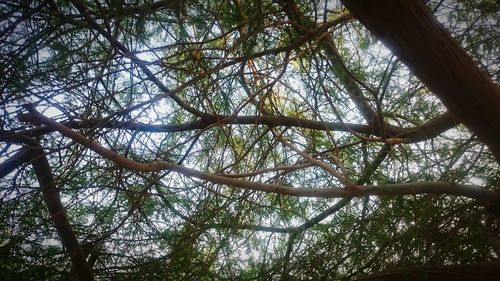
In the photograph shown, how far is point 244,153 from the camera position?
1.46 metres

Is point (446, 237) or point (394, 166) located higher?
point (394, 166)

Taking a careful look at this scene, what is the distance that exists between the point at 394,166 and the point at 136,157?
1.20 meters

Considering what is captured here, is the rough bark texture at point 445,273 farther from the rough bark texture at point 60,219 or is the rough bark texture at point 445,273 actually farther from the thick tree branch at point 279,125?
the rough bark texture at point 60,219

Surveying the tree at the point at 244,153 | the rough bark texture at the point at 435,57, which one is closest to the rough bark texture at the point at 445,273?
the tree at the point at 244,153

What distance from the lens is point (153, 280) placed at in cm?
150

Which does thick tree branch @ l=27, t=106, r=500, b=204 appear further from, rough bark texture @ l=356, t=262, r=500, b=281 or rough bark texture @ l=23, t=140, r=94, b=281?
rough bark texture @ l=23, t=140, r=94, b=281

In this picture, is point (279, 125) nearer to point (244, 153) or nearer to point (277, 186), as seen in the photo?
point (244, 153)

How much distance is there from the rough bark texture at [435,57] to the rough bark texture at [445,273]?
17.1 inches

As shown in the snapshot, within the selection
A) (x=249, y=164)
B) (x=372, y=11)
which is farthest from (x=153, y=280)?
(x=372, y=11)

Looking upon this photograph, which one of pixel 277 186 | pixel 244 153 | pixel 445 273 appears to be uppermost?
pixel 244 153

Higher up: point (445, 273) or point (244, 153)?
point (244, 153)

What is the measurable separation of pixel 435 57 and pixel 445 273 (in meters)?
0.72

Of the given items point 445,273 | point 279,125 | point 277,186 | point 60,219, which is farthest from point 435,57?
point 60,219

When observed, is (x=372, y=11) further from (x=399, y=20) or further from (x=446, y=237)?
(x=446, y=237)
